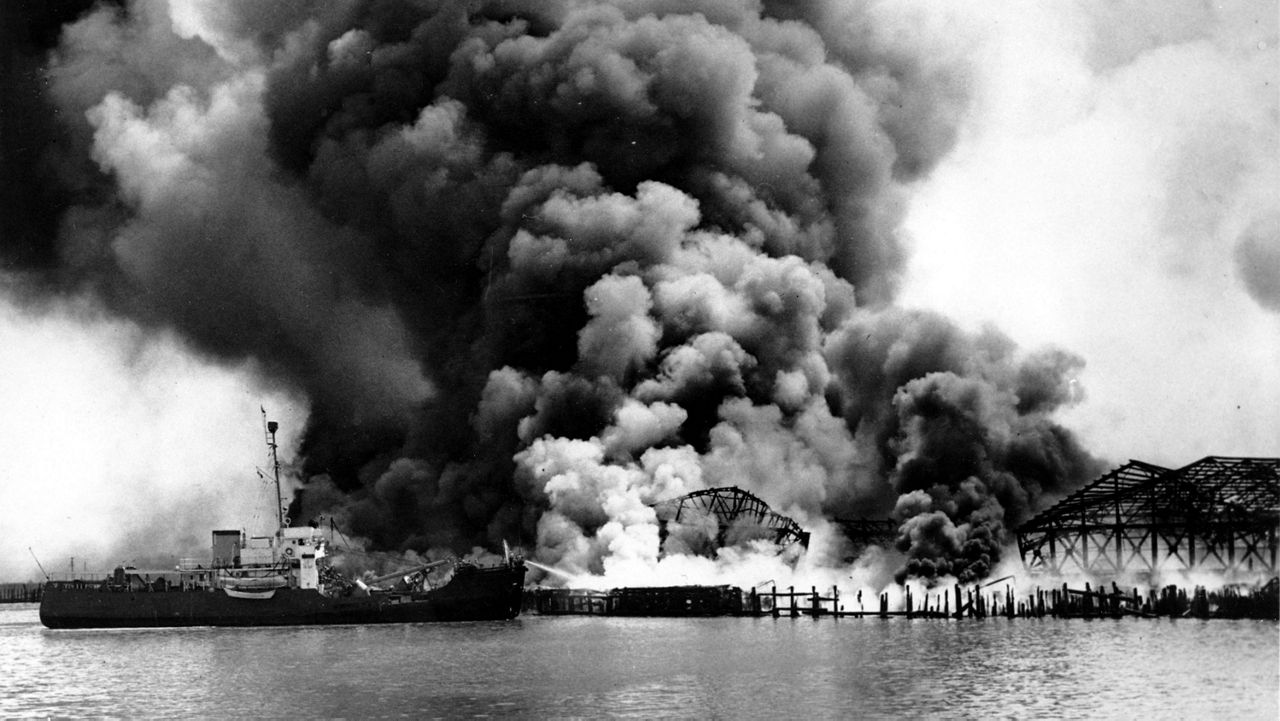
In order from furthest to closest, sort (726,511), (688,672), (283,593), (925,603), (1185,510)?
(726,511) < (283,593) < (925,603) < (1185,510) < (688,672)

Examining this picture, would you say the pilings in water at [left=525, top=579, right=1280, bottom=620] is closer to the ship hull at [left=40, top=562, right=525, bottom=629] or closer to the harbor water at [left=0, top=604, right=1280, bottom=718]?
the harbor water at [left=0, top=604, right=1280, bottom=718]

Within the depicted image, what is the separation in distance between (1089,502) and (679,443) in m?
30.2

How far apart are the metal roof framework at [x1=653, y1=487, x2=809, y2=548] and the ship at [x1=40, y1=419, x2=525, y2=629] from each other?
10.9m

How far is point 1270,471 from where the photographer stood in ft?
222

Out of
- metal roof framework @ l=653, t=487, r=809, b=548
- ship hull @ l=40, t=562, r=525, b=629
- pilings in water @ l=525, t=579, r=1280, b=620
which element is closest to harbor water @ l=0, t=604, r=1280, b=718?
pilings in water @ l=525, t=579, r=1280, b=620

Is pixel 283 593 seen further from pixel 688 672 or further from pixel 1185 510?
pixel 1185 510

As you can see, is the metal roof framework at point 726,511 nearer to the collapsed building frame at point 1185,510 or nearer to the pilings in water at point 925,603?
the pilings in water at point 925,603

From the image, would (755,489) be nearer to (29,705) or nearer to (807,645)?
(807,645)

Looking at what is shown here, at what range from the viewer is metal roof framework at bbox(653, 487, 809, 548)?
311 ft

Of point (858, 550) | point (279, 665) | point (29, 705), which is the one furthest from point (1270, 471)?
point (29, 705)

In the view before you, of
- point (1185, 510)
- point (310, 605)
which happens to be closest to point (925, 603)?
point (1185, 510)

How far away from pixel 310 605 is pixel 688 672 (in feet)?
136

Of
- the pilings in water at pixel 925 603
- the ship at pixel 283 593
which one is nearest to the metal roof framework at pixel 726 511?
the pilings in water at pixel 925 603

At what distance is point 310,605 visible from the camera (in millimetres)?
90062
